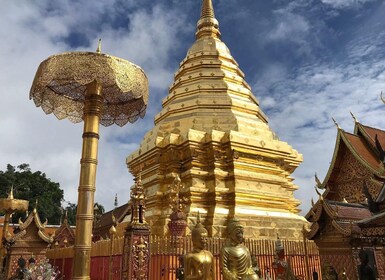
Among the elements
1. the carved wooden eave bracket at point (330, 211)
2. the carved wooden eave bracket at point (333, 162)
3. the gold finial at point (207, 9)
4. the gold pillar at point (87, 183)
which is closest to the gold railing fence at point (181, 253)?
the carved wooden eave bracket at point (330, 211)

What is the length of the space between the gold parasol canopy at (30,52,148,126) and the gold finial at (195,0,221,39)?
11.6m

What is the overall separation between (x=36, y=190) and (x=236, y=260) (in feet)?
124

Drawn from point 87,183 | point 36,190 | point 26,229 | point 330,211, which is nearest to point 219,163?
point 330,211

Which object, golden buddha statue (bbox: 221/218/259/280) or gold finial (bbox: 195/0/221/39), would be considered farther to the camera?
gold finial (bbox: 195/0/221/39)

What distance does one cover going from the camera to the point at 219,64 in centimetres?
1756

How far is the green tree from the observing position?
37531mm

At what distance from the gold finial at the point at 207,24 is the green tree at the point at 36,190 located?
85.5 ft

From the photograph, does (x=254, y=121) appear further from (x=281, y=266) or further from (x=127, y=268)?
(x=127, y=268)

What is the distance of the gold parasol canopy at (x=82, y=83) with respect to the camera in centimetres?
680

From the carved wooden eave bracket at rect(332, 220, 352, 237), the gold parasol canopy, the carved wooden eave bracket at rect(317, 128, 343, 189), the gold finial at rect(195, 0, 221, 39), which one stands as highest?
the gold finial at rect(195, 0, 221, 39)

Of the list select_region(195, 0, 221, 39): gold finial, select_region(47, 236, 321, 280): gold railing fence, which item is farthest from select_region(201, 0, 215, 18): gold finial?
select_region(47, 236, 321, 280): gold railing fence

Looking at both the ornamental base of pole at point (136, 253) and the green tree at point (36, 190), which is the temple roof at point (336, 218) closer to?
the ornamental base of pole at point (136, 253)

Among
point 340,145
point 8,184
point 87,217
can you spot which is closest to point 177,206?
point 87,217

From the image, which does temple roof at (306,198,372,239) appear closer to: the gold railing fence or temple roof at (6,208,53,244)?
the gold railing fence
